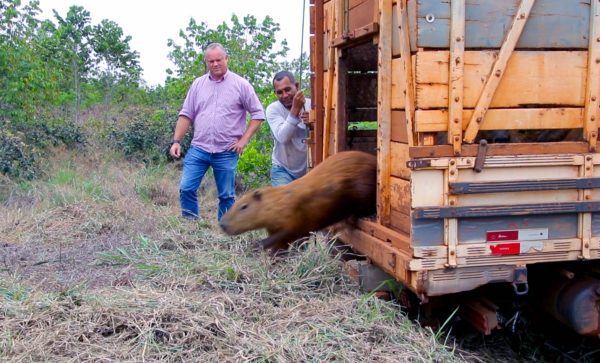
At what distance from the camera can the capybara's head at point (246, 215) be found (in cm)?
545

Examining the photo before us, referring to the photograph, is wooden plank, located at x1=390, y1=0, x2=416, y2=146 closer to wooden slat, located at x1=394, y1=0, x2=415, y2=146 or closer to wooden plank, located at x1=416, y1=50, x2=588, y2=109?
wooden slat, located at x1=394, y1=0, x2=415, y2=146

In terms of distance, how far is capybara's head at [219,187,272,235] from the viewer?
545 centimetres

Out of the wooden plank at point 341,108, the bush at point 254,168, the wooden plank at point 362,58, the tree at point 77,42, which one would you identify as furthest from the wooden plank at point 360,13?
the tree at point 77,42

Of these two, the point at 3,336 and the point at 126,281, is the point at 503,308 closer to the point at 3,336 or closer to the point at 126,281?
the point at 126,281

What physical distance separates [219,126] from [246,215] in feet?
6.96

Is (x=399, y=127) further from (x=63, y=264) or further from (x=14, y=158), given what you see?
(x=14, y=158)

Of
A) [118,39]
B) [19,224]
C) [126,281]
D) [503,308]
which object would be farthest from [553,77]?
[118,39]

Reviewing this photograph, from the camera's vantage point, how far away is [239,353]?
370 centimetres

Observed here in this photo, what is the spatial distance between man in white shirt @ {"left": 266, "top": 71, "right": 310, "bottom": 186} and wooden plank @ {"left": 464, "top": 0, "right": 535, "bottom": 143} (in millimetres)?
2770

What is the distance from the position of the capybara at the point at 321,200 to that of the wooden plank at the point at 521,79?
1.28 meters

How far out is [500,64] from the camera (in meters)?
4.07

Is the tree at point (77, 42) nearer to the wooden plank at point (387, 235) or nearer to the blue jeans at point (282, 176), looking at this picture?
the blue jeans at point (282, 176)

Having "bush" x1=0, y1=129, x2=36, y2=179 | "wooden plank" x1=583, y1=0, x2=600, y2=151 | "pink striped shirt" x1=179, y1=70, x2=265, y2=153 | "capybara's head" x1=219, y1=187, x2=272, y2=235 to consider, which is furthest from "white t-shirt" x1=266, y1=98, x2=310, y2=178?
"bush" x1=0, y1=129, x2=36, y2=179

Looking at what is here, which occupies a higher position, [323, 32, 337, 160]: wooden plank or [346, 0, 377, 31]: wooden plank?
[346, 0, 377, 31]: wooden plank
